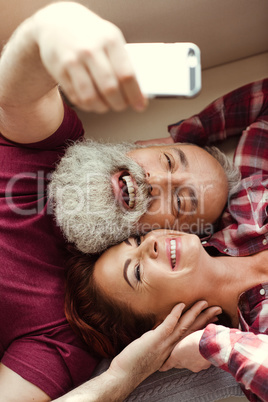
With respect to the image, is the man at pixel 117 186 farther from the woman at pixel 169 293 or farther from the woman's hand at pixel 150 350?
the woman's hand at pixel 150 350

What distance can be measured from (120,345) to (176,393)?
8.3 inches

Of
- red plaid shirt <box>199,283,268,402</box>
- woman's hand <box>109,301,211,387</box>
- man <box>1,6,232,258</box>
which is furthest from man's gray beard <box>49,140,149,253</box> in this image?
red plaid shirt <box>199,283,268,402</box>

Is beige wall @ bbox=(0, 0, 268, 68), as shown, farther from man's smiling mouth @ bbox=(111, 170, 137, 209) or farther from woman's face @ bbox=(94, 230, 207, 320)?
woman's face @ bbox=(94, 230, 207, 320)

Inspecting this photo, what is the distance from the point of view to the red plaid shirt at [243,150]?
1.19m

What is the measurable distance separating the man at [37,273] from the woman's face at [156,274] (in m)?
0.06

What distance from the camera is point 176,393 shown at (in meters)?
1.11

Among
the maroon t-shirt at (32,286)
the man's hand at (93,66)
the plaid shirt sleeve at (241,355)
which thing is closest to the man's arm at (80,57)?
the man's hand at (93,66)

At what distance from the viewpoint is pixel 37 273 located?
3.67 feet

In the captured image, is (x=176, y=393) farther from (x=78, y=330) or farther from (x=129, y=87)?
(x=129, y=87)

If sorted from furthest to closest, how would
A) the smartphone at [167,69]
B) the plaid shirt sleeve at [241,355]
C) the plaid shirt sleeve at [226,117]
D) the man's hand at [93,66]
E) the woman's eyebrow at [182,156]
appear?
the plaid shirt sleeve at [226,117] → the woman's eyebrow at [182,156] → the plaid shirt sleeve at [241,355] → the smartphone at [167,69] → the man's hand at [93,66]

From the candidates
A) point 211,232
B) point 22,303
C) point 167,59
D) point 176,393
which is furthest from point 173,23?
point 176,393

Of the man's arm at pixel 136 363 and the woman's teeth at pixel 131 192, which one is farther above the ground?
the woman's teeth at pixel 131 192

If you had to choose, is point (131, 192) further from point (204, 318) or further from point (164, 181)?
point (204, 318)

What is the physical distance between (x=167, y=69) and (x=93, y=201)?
18.9 inches
